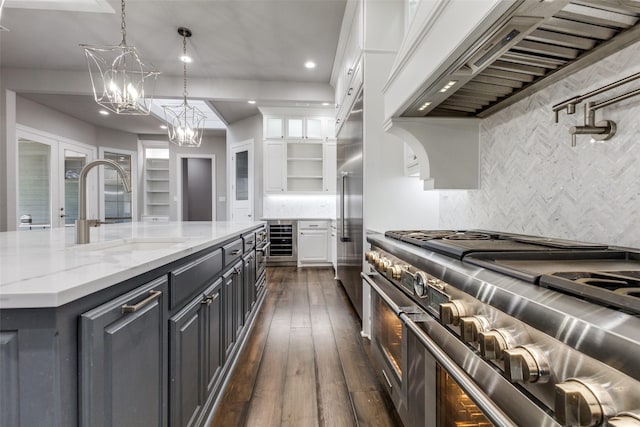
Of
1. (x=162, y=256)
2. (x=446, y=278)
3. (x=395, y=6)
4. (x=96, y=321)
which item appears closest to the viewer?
(x=96, y=321)

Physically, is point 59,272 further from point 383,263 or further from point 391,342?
point 391,342

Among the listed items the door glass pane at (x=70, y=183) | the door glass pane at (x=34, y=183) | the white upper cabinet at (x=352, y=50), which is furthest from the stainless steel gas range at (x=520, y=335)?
the door glass pane at (x=70, y=183)

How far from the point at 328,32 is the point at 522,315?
3.68 m

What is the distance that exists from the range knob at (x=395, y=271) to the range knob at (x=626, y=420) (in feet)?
2.81

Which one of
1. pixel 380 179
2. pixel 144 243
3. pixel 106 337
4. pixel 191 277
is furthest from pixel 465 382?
pixel 380 179

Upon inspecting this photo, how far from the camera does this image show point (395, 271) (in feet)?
4.25

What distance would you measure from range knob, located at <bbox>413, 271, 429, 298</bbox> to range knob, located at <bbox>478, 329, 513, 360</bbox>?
36 cm

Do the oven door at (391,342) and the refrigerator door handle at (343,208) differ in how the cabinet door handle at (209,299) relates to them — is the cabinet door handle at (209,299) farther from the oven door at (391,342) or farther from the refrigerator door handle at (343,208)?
the refrigerator door handle at (343,208)

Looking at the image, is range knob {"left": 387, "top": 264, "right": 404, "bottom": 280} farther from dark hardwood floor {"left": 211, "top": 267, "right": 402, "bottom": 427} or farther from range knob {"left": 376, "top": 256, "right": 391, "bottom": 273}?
dark hardwood floor {"left": 211, "top": 267, "right": 402, "bottom": 427}

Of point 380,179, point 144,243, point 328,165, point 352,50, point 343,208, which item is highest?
point 352,50

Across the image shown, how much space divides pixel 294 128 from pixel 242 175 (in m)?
1.50

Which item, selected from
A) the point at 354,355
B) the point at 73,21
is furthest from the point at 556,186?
the point at 73,21

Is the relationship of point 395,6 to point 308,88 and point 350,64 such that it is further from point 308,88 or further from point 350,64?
point 308,88

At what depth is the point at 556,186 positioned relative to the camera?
3.99 feet
